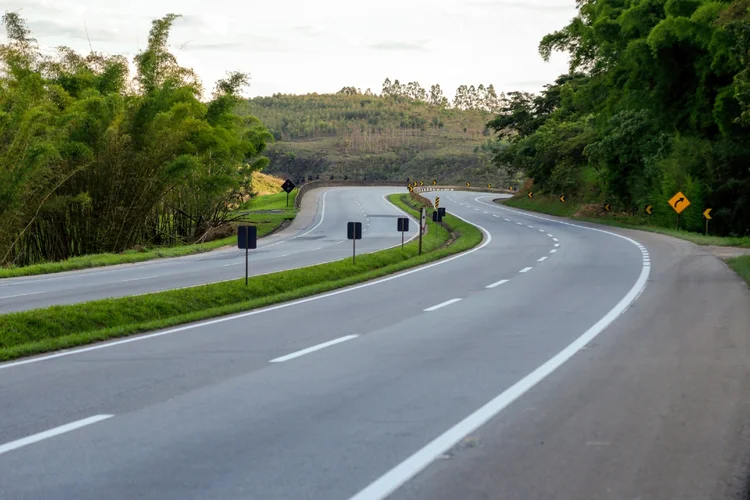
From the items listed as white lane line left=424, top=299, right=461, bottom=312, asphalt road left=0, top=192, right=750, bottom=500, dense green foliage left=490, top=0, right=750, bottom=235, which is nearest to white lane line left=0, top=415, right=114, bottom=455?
asphalt road left=0, top=192, right=750, bottom=500

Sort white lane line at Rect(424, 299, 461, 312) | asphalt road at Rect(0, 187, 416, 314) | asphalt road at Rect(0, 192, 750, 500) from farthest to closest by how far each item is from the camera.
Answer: asphalt road at Rect(0, 187, 416, 314) → white lane line at Rect(424, 299, 461, 312) → asphalt road at Rect(0, 192, 750, 500)

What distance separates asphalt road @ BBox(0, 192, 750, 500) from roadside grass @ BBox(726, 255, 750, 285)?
6266 mm

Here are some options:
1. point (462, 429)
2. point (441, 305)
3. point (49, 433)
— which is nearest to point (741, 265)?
point (441, 305)

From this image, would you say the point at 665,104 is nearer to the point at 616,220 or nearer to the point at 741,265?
the point at 616,220

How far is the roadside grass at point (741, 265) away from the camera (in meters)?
22.7

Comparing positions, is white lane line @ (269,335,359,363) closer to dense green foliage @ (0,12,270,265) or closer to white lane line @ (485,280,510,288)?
white lane line @ (485,280,510,288)

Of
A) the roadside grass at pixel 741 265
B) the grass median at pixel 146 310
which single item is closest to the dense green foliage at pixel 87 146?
the grass median at pixel 146 310

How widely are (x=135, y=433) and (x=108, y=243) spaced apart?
29.7 meters

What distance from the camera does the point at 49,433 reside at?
7547mm

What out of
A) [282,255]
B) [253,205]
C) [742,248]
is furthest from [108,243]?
[253,205]

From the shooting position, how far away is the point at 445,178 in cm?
16525

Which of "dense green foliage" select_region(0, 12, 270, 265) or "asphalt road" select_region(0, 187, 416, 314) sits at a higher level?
"dense green foliage" select_region(0, 12, 270, 265)

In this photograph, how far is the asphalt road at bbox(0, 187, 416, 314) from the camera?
69.8 feet

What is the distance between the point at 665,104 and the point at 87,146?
29.7 meters
